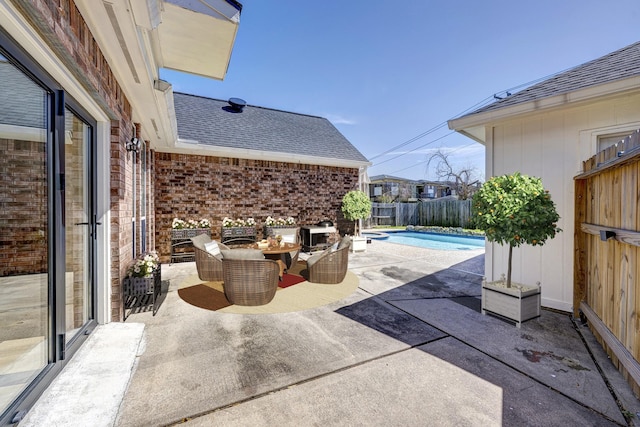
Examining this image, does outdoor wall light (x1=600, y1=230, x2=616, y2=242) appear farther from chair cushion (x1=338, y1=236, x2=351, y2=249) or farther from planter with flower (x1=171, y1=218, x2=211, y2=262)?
planter with flower (x1=171, y1=218, x2=211, y2=262)

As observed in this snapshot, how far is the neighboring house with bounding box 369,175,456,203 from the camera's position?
2966 cm

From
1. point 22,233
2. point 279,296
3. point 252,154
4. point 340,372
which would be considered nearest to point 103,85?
point 22,233

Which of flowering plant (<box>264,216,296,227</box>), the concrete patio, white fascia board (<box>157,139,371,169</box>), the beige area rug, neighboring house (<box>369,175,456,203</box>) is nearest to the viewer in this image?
the concrete patio

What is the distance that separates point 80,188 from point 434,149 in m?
27.9

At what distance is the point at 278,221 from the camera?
9.20m

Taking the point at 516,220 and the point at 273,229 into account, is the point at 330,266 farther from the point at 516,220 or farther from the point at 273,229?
the point at 273,229

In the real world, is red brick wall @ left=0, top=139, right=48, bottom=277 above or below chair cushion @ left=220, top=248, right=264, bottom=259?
above

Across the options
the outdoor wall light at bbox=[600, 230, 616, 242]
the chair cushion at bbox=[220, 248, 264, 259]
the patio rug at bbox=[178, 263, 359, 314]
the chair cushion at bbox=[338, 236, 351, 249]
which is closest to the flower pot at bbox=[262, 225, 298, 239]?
the patio rug at bbox=[178, 263, 359, 314]

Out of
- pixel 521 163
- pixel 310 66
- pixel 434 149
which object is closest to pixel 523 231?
pixel 521 163

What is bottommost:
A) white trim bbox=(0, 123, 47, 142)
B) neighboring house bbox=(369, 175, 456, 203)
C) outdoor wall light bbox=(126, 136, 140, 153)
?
white trim bbox=(0, 123, 47, 142)

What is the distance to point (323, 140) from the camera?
11.3m

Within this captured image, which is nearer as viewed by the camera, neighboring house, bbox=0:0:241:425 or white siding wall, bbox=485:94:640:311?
neighboring house, bbox=0:0:241:425

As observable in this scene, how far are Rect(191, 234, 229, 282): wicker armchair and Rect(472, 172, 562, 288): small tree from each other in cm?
460

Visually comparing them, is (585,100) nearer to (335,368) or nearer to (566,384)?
(566,384)
